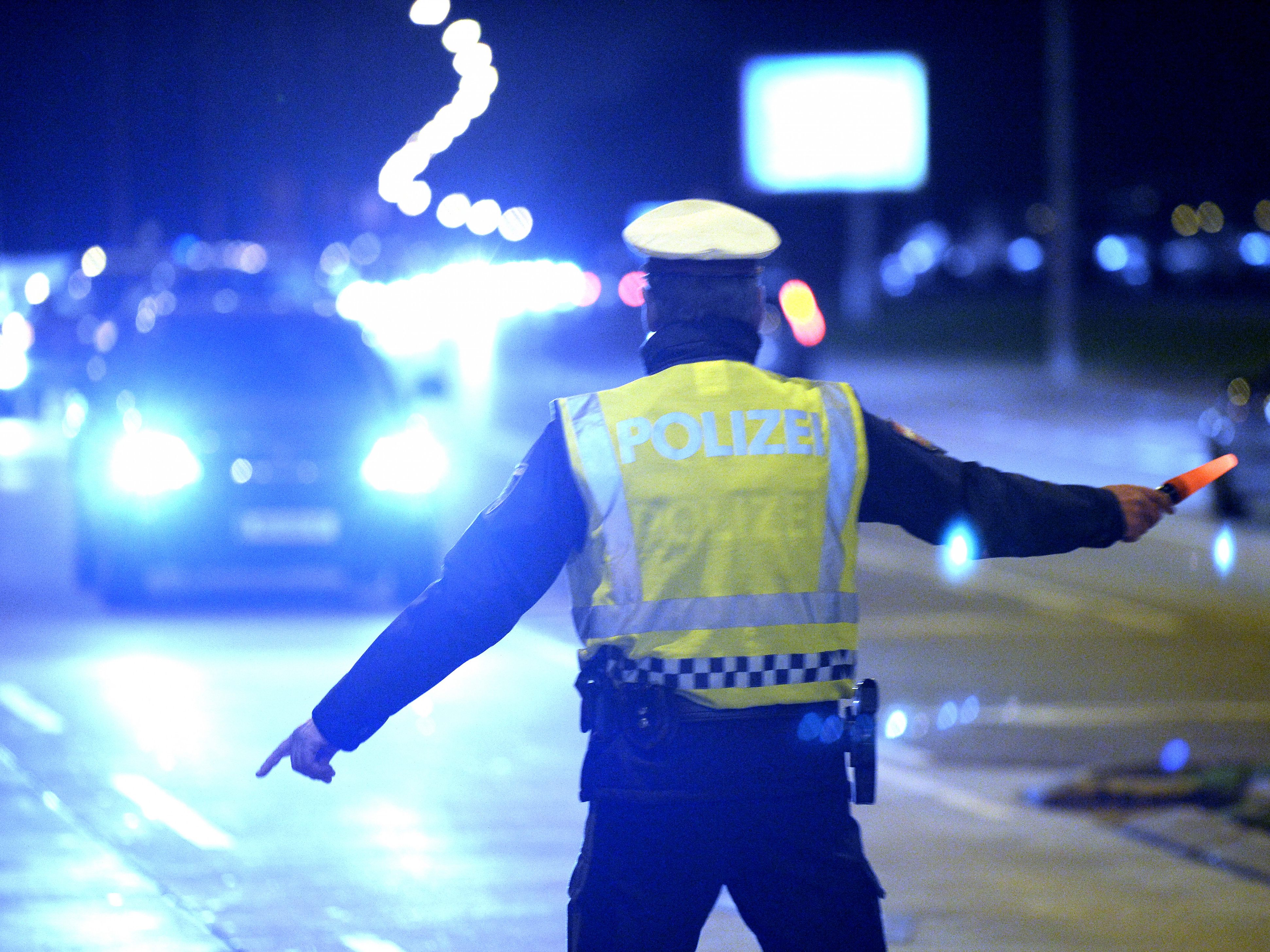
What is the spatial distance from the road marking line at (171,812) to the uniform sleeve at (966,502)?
4.09 m

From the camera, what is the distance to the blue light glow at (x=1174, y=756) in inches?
336

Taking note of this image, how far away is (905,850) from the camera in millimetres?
7316

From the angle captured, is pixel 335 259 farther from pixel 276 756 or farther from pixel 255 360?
pixel 276 756

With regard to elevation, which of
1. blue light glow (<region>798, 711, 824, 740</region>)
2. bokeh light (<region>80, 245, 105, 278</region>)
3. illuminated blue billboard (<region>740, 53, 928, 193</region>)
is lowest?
blue light glow (<region>798, 711, 824, 740</region>)

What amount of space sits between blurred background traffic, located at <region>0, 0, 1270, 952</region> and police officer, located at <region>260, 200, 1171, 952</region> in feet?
0.63

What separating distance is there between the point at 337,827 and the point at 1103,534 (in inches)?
169

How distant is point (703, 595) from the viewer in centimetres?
362

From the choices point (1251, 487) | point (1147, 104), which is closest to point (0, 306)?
point (1251, 487)

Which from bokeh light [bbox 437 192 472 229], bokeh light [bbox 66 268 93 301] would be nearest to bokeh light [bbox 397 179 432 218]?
bokeh light [bbox 437 192 472 229]

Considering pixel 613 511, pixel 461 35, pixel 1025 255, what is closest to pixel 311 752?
pixel 613 511

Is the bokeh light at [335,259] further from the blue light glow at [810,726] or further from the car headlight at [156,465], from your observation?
the blue light glow at [810,726]

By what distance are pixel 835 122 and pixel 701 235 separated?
5188cm

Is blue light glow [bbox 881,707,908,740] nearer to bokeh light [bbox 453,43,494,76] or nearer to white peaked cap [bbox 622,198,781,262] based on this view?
white peaked cap [bbox 622,198,781,262]

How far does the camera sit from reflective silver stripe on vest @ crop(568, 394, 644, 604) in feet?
11.9
